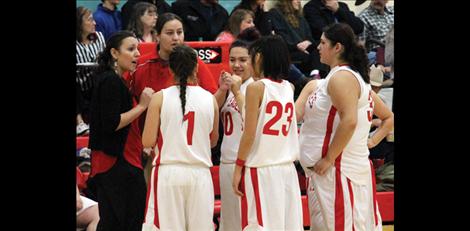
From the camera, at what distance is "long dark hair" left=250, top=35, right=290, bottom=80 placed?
6.48m

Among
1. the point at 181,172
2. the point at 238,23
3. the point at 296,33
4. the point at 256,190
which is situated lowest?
the point at 256,190

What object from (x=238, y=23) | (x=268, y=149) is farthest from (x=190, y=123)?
(x=238, y=23)

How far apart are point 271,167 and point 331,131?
486mm

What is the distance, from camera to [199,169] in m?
6.56

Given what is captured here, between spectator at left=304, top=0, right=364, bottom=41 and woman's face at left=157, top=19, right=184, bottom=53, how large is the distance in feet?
12.5

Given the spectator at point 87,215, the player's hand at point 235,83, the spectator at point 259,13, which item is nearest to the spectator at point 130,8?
the spectator at point 259,13

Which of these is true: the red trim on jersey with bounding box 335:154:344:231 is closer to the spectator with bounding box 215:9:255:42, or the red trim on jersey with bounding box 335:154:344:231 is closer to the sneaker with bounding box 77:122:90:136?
the sneaker with bounding box 77:122:90:136

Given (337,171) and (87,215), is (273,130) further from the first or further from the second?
(87,215)

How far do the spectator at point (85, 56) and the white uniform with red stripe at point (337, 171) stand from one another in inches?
110

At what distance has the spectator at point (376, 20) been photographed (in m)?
11.1

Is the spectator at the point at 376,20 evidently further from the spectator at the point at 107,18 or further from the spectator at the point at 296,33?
the spectator at the point at 107,18

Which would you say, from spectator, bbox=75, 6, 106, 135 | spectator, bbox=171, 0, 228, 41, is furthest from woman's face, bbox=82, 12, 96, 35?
spectator, bbox=171, 0, 228, 41

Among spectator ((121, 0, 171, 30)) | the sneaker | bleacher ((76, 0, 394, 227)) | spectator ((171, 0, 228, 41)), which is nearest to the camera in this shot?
bleacher ((76, 0, 394, 227))

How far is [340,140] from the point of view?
6316mm
